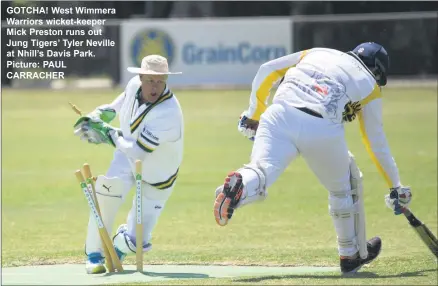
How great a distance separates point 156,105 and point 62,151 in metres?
12.2

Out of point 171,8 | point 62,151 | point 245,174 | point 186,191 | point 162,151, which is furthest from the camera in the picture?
point 171,8

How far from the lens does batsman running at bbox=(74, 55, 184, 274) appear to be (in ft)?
28.1

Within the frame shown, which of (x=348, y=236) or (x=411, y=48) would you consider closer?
(x=348, y=236)

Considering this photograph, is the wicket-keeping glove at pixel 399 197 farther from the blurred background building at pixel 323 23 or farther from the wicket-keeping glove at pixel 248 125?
the blurred background building at pixel 323 23

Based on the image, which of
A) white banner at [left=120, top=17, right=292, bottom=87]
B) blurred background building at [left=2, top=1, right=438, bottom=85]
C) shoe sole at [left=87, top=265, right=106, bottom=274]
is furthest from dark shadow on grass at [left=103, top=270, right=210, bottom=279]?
white banner at [left=120, top=17, right=292, bottom=87]

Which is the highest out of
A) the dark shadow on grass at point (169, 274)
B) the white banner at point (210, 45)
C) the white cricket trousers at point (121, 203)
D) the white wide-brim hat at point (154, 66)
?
the white wide-brim hat at point (154, 66)

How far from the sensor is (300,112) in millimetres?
7992

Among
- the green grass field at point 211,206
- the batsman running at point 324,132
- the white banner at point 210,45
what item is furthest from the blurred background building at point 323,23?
the batsman running at point 324,132

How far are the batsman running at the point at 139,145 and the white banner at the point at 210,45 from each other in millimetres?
24793

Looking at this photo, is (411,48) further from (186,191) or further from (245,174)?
(245,174)

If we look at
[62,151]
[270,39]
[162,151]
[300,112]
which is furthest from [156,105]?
[270,39]

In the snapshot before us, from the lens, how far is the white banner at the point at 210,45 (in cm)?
3381

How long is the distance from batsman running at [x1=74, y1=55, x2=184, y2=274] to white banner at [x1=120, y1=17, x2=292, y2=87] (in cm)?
2479

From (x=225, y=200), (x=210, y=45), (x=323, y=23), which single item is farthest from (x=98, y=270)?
(x=323, y=23)
